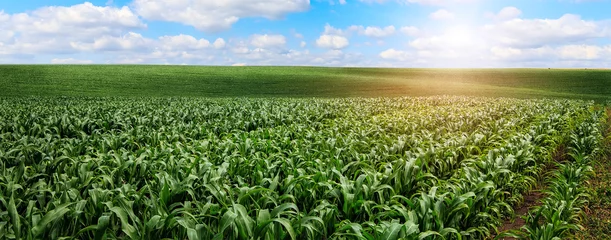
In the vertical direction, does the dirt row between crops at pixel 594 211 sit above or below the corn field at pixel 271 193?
below

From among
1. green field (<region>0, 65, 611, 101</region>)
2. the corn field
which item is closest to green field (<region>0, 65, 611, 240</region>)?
the corn field

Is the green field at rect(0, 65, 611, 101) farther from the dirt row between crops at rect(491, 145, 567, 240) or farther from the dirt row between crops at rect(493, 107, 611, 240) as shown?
the dirt row between crops at rect(491, 145, 567, 240)

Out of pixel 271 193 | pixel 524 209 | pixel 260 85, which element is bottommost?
pixel 260 85

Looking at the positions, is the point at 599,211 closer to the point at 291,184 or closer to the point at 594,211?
the point at 594,211

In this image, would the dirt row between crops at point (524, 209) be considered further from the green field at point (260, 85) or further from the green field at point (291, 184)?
the green field at point (260, 85)

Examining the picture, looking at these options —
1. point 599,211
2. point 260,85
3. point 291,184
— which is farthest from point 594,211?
point 260,85

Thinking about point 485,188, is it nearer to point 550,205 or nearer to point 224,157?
point 550,205

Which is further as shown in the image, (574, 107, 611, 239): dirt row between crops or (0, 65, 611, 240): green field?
(574, 107, 611, 239): dirt row between crops

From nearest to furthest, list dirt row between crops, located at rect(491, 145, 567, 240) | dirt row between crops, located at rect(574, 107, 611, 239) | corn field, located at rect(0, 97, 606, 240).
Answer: corn field, located at rect(0, 97, 606, 240)
dirt row between crops, located at rect(574, 107, 611, 239)
dirt row between crops, located at rect(491, 145, 567, 240)

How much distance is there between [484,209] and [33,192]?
19.7 ft

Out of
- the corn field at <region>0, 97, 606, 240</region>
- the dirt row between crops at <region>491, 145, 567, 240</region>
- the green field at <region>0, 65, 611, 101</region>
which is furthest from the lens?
the green field at <region>0, 65, 611, 101</region>

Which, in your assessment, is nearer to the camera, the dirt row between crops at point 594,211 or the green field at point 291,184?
the green field at point 291,184

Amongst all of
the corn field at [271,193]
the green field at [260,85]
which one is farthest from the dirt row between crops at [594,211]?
the green field at [260,85]

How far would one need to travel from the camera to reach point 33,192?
5328mm
